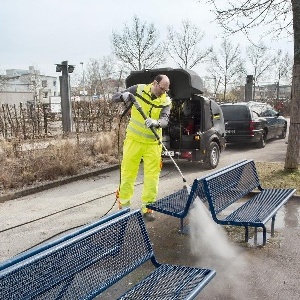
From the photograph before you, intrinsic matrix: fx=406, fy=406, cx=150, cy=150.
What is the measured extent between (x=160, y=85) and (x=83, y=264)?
3.33 meters

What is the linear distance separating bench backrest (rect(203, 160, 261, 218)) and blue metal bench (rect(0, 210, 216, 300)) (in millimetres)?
1349

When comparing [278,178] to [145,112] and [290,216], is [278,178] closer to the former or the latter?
[290,216]

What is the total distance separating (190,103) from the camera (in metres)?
10.2

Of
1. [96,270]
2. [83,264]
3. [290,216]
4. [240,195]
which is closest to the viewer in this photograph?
[83,264]

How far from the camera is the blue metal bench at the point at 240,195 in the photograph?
183 inches

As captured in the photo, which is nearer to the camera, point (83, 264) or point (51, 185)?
point (83, 264)

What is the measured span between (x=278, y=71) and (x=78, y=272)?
4049 cm

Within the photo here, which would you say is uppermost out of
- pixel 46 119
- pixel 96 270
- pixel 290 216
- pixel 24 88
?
pixel 24 88

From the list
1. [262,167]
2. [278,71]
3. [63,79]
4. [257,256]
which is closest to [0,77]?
[278,71]

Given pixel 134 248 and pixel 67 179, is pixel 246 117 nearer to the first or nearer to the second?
pixel 67 179

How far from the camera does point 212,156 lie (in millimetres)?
10328

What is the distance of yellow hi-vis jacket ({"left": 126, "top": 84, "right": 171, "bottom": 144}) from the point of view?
589 cm

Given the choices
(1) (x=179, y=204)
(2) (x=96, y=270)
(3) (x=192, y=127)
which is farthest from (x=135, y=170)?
(3) (x=192, y=127)

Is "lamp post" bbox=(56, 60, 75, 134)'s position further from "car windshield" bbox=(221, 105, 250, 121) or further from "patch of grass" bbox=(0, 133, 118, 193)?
"car windshield" bbox=(221, 105, 250, 121)
